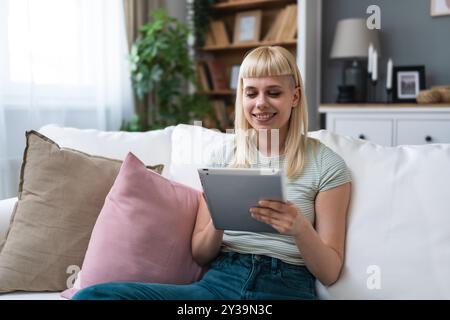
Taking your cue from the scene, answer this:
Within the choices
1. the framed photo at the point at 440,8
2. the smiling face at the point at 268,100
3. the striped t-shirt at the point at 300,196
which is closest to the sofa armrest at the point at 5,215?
the striped t-shirt at the point at 300,196

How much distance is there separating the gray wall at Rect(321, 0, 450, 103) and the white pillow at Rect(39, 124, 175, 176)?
6.62 feet

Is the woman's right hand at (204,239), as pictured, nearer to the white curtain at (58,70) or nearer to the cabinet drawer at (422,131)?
the white curtain at (58,70)

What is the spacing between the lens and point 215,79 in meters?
3.62

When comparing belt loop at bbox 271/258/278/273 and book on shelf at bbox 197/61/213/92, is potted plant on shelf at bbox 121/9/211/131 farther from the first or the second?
belt loop at bbox 271/258/278/273

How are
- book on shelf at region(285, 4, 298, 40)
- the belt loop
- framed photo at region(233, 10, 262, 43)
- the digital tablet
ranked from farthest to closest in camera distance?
framed photo at region(233, 10, 262, 43) → book on shelf at region(285, 4, 298, 40) → the belt loop → the digital tablet

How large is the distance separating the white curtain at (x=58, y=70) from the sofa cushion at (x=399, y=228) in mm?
1797

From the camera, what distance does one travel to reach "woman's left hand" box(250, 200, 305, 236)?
0.95 metres

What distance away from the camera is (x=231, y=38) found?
145 inches

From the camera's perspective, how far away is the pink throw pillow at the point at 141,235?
1.17 meters

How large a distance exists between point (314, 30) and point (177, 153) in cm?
201

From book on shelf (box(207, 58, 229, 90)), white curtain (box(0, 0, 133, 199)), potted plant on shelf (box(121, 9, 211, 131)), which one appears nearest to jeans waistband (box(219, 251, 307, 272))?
white curtain (box(0, 0, 133, 199))

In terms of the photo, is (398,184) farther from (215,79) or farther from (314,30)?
(215,79)

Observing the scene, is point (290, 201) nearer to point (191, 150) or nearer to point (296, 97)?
point (296, 97)

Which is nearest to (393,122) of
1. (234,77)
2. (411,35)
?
(411,35)
